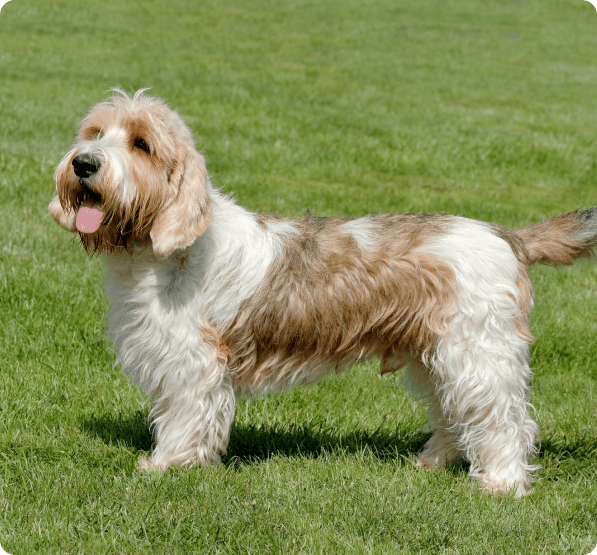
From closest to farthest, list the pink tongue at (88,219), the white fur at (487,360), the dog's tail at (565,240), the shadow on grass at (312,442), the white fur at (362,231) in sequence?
the pink tongue at (88,219) < the white fur at (487,360) < the white fur at (362,231) < the dog's tail at (565,240) < the shadow on grass at (312,442)

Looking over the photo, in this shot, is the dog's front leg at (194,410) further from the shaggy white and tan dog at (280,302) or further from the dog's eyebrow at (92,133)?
the dog's eyebrow at (92,133)

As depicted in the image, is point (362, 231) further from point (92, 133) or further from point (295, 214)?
point (295, 214)

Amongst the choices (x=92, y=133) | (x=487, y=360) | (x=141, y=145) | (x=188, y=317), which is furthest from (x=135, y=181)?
(x=487, y=360)

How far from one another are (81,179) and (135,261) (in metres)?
0.58

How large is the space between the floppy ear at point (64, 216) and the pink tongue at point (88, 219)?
0.62 feet

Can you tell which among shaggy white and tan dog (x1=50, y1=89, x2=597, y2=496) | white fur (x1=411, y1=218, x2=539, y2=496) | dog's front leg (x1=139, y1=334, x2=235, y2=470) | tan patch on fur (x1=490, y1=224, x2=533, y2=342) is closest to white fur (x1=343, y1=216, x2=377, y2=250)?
shaggy white and tan dog (x1=50, y1=89, x2=597, y2=496)

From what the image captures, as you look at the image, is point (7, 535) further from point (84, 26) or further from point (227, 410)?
point (84, 26)

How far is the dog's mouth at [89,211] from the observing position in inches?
157

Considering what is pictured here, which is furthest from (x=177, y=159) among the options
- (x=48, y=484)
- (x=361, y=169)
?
(x=361, y=169)

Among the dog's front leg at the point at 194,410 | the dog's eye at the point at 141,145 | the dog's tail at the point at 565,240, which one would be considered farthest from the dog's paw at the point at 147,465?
the dog's tail at the point at 565,240

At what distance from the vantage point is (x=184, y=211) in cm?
407

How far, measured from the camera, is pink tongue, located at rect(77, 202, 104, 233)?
4.00m

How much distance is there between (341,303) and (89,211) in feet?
4.46

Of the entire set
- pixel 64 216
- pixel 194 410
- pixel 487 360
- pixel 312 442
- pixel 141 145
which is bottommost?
pixel 312 442
